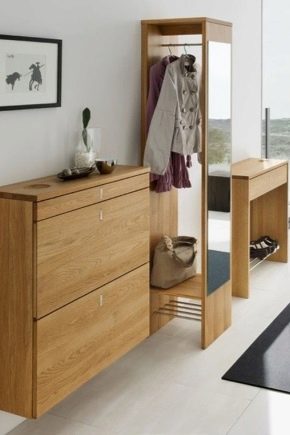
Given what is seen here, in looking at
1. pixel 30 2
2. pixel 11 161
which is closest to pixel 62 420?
pixel 11 161

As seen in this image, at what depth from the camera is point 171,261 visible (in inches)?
169

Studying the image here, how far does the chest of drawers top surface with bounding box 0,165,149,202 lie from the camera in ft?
9.41

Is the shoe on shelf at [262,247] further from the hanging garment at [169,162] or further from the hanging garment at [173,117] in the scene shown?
the hanging garment at [173,117]

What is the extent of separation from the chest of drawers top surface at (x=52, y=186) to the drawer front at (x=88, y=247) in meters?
0.10

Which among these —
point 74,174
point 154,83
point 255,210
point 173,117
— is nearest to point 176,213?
point 173,117

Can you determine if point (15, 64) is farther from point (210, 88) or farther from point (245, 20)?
point (245, 20)

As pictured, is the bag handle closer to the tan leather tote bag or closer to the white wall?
the tan leather tote bag

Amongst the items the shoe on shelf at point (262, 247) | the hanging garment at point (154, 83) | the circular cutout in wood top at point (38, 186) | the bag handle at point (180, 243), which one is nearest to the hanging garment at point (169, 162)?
the hanging garment at point (154, 83)

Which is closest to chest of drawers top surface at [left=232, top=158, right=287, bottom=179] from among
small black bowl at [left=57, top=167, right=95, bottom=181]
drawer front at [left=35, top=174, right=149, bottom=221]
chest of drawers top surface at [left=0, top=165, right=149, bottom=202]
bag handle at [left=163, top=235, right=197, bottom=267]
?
bag handle at [left=163, top=235, right=197, bottom=267]

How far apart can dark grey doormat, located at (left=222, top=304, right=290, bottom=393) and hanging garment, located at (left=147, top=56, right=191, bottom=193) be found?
108 centimetres

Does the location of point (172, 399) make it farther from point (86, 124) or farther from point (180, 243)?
point (86, 124)

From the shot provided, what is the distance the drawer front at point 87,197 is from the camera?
9.48ft

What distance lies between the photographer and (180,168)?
173 inches

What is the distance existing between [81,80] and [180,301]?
1.78m
